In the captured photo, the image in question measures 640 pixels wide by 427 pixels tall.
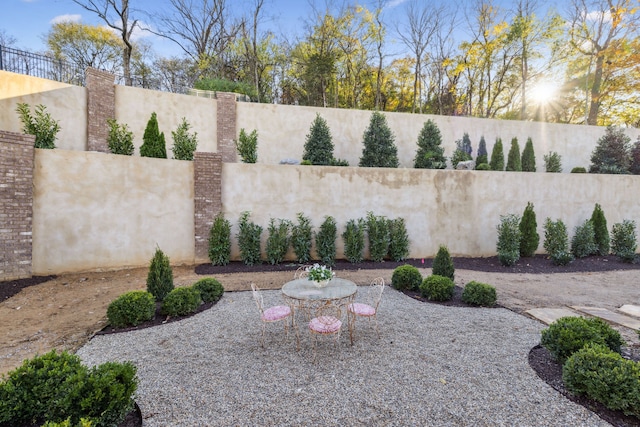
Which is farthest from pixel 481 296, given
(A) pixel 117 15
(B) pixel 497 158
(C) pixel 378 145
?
(A) pixel 117 15

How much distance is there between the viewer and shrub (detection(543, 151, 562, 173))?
14.2 meters

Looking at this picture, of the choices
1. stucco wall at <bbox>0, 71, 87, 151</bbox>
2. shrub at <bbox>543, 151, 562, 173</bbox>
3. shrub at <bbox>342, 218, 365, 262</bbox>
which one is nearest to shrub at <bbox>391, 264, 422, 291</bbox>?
shrub at <bbox>342, 218, 365, 262</bbox>

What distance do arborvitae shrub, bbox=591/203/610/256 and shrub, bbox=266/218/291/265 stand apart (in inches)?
386

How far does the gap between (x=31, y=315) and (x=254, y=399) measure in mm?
4263

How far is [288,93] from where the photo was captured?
2211cm

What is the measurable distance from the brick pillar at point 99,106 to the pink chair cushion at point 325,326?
31.0ft

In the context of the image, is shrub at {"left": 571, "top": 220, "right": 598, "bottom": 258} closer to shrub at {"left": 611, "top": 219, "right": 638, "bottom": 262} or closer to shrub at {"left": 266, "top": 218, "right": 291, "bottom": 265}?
shrub at {"left": 611, "top": 219, "right": 638, "bottom": 262}

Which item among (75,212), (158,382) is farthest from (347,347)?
(75,212)

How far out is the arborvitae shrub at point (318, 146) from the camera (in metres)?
11.4

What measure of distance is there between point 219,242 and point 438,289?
5.14 m

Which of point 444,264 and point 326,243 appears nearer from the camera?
point 444,264

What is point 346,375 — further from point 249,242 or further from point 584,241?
point 584,241

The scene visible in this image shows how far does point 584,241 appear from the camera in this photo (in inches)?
372

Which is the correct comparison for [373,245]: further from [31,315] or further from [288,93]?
[288,93]
